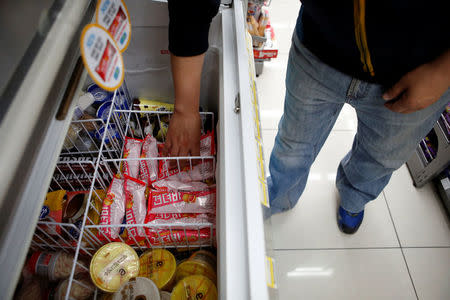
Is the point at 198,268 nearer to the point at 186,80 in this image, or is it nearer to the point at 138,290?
the point at 138,290

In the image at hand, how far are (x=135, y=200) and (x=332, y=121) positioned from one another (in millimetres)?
717

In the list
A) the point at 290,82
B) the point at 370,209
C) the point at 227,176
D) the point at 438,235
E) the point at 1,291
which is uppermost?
the point at 290,82

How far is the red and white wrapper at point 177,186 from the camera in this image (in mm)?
868

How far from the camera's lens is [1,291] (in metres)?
0.34

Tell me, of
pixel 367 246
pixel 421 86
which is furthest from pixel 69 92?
pixel 367 246

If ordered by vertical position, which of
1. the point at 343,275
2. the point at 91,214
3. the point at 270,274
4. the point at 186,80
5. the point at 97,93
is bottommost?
the point at 270,274

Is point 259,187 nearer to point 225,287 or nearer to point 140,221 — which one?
point 225,287

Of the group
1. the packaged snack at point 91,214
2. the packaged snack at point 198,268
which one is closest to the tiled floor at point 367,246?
the packaged snack at point 198,268

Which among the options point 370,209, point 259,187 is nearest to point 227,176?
point 259,187

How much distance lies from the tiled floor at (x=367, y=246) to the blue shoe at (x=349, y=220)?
1.7 inches

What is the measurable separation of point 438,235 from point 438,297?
0.30 meters

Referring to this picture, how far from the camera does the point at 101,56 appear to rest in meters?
0.37

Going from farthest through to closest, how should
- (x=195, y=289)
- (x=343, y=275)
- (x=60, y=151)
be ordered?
(x=343, y=275) → (x=195, y=289) → (x=60, y=151)

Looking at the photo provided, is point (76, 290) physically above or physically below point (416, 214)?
below
